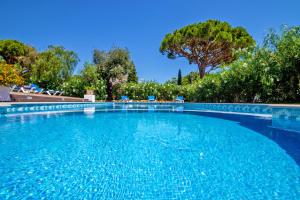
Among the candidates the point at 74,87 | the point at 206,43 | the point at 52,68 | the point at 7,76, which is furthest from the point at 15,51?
the point at 206,43

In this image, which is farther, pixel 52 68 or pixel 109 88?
pixel 109 88

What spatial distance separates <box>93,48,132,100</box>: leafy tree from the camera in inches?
901

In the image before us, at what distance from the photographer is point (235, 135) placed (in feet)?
19.1

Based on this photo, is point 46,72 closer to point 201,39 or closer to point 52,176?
point 201,39

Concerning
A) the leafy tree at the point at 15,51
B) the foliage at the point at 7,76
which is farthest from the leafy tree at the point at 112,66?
the leafy tree at the point at 15,51

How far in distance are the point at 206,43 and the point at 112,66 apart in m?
9.81

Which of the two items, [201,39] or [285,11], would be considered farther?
[201,39]

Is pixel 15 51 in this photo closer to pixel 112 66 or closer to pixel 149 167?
pixel 112 66

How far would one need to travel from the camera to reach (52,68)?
71.0 ft

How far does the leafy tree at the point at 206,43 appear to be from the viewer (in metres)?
21.5

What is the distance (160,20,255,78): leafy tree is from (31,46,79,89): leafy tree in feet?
35.4

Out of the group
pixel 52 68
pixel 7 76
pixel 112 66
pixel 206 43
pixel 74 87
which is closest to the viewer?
pixel 7 76

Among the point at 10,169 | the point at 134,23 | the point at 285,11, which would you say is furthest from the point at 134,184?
the point at 134,23

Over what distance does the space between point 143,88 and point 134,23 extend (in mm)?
6364
